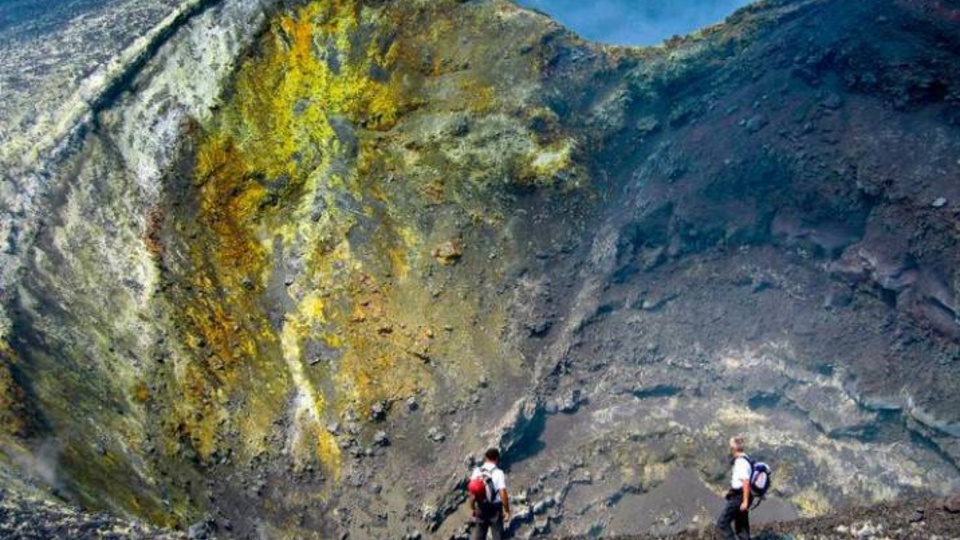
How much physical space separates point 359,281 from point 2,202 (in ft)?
27.3

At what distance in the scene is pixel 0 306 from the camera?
13.8 meters

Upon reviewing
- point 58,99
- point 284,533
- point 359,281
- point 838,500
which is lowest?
point 838,500

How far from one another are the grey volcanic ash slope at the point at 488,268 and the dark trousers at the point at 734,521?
5746mm

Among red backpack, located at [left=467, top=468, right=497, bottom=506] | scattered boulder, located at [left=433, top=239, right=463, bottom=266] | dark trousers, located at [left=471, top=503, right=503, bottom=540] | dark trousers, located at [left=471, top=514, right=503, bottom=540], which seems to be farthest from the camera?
scattered boulder, located at [left=433, top=239, right=463, bottom=266]

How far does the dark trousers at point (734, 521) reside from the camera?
982 cm

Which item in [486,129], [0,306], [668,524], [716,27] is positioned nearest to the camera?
[0,306]

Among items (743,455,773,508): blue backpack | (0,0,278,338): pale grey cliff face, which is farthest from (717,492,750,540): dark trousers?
(0,0,278,338): pale grey cliff face

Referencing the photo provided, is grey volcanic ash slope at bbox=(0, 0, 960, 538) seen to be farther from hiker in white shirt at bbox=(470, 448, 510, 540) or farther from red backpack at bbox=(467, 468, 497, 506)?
red backpack at bbox=(467, 468, 497, 506)

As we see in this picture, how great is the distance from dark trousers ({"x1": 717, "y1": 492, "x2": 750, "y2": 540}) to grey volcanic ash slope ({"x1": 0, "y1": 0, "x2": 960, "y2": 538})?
226 inches

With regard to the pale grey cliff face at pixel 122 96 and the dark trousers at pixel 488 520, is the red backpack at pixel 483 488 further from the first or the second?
the pale grey cliff face at pixel 122 96

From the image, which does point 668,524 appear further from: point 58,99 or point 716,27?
point 58,99

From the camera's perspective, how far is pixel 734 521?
10133 mm

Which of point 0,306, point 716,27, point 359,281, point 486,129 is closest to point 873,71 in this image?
point 716,27

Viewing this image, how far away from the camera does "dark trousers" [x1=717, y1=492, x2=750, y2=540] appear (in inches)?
387
